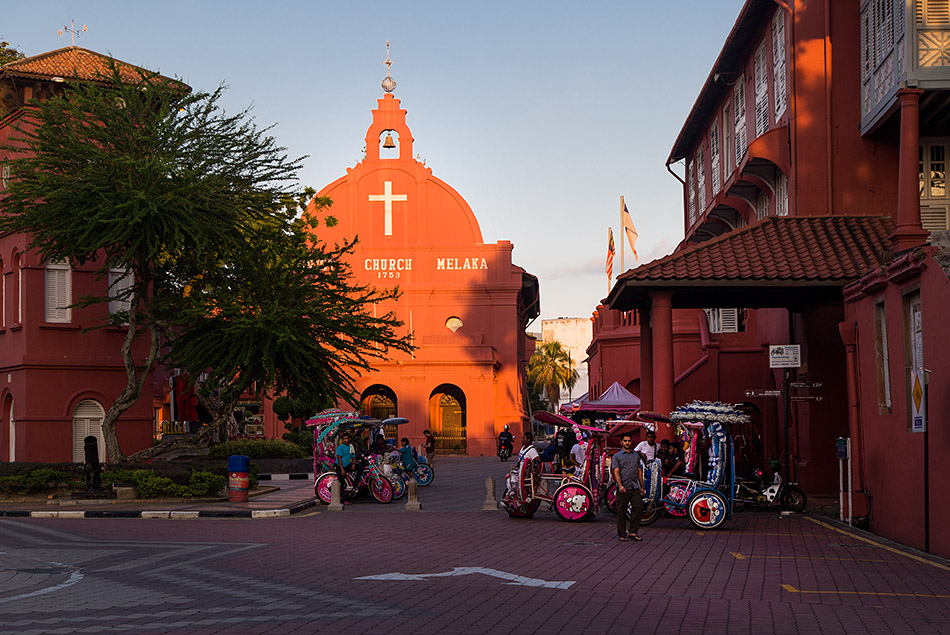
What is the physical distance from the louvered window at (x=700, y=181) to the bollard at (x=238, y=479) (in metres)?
20.5

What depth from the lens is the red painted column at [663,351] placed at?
909 inches

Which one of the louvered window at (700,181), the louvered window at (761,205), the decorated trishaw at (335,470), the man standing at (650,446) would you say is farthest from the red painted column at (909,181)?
the louvered window at (700,181)

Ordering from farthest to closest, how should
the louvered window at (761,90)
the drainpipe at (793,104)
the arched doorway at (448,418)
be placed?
1. the arched doorway at (448,418)
2. the louvered window at (761,90)
3. the drainpipe at (793,104)

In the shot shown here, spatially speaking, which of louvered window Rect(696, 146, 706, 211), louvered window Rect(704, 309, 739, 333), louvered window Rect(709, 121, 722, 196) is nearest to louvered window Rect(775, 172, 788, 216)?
louvered window Rect(709, 121, 722, 196)

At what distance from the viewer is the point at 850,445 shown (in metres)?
19.7

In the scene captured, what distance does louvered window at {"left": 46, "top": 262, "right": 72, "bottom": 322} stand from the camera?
30.2m

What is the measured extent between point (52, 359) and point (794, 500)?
782 inches

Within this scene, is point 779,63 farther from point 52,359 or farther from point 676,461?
point 52,359

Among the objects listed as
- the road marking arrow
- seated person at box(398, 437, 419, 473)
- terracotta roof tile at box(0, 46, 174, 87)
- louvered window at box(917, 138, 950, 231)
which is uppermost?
terracotta roof tile at box(0, 46, 174, 87)

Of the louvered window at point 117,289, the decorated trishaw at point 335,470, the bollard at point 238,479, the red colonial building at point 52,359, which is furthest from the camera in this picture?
the louvered window at point 117,289

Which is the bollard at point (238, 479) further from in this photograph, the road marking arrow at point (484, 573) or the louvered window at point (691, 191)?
the louvered window at point (691, 191)

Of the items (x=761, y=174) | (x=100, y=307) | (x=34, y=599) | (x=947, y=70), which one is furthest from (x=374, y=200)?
(x=34, y=599)

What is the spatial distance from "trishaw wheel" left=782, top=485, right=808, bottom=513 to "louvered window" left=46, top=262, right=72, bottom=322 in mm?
19811

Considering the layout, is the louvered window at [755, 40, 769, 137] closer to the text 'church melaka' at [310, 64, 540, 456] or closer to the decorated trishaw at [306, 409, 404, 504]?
Answer: the decorated trishaw at [306, 409, 404, 504]
